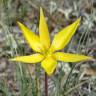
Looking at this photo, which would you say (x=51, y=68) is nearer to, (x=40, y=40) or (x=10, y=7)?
(x=40, y=40)

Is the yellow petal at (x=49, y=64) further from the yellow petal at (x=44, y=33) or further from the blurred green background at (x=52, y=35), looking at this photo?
the blurred green background at (x=52, y=35)

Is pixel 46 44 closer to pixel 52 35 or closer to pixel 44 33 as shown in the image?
pixel 44 33

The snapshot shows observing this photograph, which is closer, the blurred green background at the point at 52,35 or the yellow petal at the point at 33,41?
the yellow petal at the point at 33,41

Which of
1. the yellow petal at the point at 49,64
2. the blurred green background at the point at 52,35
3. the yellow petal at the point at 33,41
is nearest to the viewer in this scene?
the yellow petal at the point at 49,64

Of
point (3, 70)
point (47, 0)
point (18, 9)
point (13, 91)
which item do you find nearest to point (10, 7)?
point (18, 9)

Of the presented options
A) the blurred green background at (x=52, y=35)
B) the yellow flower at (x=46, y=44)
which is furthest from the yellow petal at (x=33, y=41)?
the blurred green background at (x=52, y=35)

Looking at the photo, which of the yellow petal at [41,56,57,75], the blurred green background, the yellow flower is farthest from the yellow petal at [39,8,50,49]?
the blurred green background
